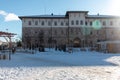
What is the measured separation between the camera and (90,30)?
3046 inches

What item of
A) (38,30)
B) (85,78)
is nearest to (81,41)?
(38,30)

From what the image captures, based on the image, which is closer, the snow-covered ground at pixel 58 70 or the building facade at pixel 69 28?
the snow-covered ground at pixel 58 70

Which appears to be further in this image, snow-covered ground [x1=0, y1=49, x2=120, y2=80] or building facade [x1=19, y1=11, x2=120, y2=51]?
building facade [x1=19, y1=11, x2=120, y2=51]

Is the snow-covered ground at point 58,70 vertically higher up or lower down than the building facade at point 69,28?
lower down

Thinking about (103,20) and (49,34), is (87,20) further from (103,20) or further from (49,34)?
(49,34)

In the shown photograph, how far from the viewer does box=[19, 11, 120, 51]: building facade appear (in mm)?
76625

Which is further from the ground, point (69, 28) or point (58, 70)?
point (69, 28)

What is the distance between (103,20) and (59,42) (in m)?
14.7

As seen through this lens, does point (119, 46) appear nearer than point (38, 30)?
Yes

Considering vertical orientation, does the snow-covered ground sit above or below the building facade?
below

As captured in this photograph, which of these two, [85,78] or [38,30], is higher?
[38,30]

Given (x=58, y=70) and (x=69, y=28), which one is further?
(x=69, y=28)

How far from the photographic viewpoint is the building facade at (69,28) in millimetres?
76625

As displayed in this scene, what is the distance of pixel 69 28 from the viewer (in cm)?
7719
